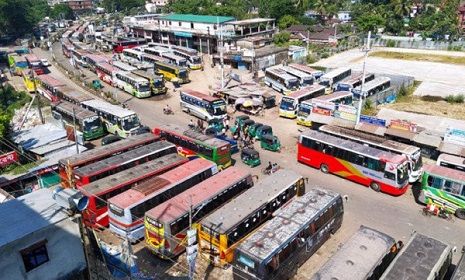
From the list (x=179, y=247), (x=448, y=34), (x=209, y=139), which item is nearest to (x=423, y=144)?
(x=209, y=139)

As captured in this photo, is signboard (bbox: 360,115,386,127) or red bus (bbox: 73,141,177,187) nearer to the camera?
red bus (bbox: 73,141,177,187)

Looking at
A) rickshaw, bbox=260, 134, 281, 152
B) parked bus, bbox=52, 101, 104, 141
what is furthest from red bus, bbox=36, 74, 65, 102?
rickshaw, bbox=260, 134, 281, 152

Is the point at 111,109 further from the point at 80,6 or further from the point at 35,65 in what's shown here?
the point at 80,6

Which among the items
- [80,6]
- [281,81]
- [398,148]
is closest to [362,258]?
[398,148]

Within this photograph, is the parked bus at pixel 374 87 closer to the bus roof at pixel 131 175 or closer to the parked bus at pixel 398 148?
the parked bus at pixel 398 148

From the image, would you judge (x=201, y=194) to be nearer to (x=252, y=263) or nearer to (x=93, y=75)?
(x=252, y=263)

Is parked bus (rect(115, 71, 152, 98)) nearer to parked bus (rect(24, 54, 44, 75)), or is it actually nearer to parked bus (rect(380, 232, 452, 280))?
parked bus (rect(24, 54, 44, 75))

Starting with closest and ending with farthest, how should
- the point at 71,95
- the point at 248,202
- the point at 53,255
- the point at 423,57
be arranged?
the point at 53,255 → the point at 248,202 → the point at 71,95 → the point at 423,57
